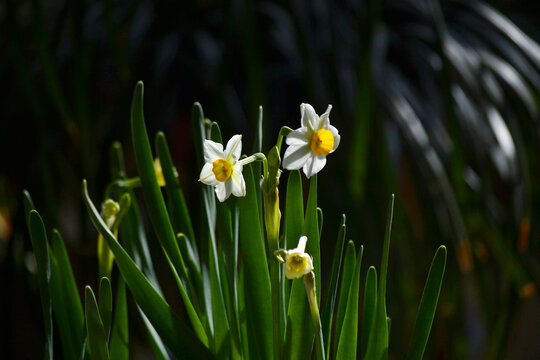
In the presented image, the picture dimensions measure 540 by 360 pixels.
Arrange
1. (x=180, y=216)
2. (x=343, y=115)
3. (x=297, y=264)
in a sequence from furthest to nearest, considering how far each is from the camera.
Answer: (x=343, y=115), (x=180, y=216), (x=297, y=264)

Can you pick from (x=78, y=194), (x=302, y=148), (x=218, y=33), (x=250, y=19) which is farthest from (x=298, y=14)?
(x=302, y=148)

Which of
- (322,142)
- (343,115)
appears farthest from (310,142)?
(343,115)

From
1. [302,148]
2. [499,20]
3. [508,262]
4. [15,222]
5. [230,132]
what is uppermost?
[499,20]

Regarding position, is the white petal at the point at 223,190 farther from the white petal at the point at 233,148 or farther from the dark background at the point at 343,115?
the dark background at the point at 343,115

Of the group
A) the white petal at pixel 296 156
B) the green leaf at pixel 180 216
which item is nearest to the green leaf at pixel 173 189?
the green leaf at pixel 180 216

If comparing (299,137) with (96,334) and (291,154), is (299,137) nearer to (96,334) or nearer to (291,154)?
(291,154)

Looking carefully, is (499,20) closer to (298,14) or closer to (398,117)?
(398,117)
